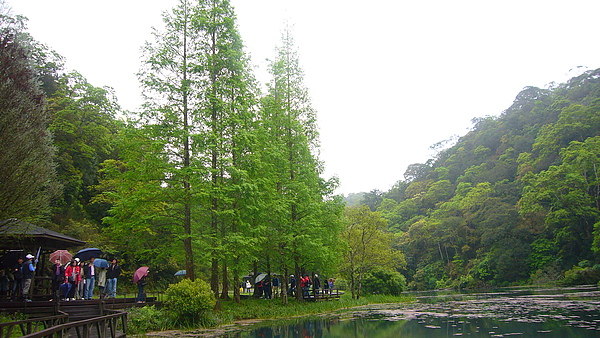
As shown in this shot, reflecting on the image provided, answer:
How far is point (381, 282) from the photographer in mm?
36312

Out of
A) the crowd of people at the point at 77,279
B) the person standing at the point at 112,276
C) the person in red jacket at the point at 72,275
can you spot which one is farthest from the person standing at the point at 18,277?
the person standing at the point at 112,276

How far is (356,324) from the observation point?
17141 millimetres

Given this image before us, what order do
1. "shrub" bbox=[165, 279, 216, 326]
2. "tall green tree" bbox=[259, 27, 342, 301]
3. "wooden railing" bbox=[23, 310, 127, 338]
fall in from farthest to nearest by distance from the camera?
"tall green tree" bbox=[259, 27, 342, 301]
"shrub" bbox=[165, 279, 216, 326]
"wooden railing" bbox=[23, 310, 127, 338]

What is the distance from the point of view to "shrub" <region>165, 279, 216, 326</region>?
1653cm

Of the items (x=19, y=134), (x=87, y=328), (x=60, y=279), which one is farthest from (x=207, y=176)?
(x=87, y=328)

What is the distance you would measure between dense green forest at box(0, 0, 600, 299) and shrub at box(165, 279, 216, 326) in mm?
2409

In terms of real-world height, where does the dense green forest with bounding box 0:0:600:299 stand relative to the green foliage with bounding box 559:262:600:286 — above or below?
above

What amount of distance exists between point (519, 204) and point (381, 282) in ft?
101

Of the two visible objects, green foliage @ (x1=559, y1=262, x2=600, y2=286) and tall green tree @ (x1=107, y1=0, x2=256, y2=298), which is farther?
green foliage @ (x1=559, y1=262, x2=600, y2=286)

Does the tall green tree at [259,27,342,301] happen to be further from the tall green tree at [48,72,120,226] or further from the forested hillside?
the forested hillside

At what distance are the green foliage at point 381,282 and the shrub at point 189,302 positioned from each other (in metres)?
22.2

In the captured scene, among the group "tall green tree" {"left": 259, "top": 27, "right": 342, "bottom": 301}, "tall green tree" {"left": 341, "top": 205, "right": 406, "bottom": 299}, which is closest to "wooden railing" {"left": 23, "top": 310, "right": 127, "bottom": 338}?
"tall green tree" {"left": 259, "top": 27, "right": 342, "bottom": 301}

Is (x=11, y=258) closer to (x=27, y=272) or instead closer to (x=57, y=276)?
(x=27, y=272)

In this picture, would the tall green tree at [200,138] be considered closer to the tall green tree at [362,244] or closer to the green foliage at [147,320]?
the green foliage at [147,320]
